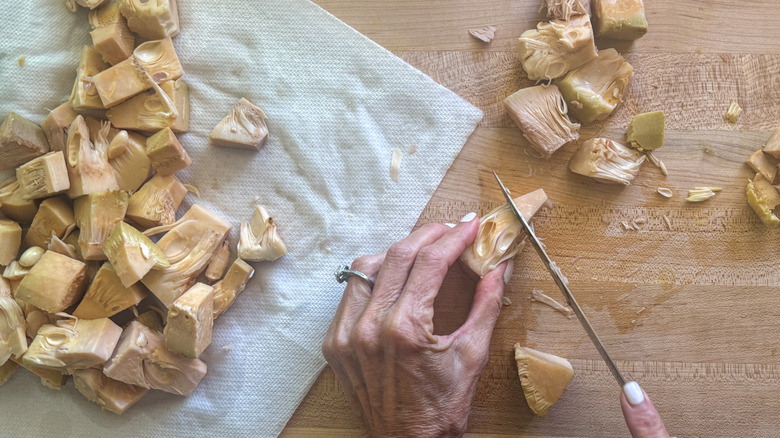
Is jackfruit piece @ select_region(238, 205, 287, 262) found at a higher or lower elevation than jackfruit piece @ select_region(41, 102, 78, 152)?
lower

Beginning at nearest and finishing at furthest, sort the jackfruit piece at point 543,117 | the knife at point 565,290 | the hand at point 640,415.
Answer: the hand at point 640,415
the knife at point 565,290
the jackfruit piece at point 543,117

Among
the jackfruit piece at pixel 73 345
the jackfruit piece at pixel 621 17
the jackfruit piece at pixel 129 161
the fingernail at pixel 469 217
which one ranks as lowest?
the jackfruit piece at pixel 73 345

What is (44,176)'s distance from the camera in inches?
67.7

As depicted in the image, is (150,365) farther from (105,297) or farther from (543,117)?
(543,117)

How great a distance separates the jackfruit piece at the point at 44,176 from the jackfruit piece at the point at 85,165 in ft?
0.09

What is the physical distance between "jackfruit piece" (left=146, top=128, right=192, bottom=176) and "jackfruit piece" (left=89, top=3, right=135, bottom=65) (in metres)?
0.32

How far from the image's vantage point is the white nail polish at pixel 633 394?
1.52 metres

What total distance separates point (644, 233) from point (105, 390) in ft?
6.15


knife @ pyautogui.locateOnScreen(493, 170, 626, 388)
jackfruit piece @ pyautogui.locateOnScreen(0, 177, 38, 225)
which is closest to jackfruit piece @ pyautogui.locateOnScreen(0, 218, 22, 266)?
jackfruit piece @ pyautogui.locateOnScreen(0, 177, 38, 225)

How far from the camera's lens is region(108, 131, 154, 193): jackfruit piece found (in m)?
1.81

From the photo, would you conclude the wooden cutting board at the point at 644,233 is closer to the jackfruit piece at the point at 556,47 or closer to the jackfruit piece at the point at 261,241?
the jackfruit piece at the point at 556,47

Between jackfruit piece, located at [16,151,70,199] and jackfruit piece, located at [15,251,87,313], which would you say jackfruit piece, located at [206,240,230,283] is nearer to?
jackfruit piece, located at [15,251,87,313]

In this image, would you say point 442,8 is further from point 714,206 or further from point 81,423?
point 81,423

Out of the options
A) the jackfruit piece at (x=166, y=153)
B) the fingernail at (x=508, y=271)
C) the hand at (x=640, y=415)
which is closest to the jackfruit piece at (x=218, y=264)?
the jackfruit piece at (x=166, y=153)
